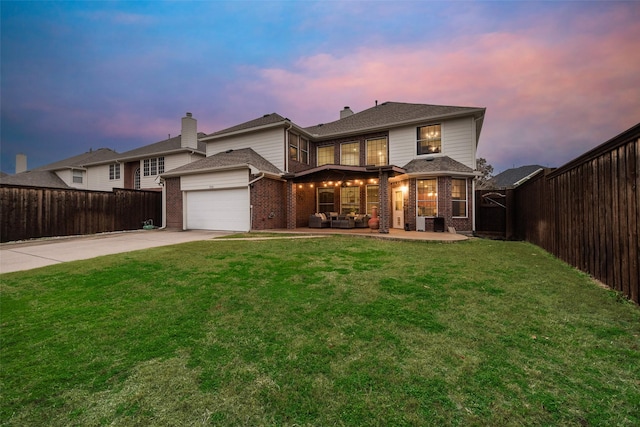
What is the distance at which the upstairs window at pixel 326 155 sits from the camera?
16391mm

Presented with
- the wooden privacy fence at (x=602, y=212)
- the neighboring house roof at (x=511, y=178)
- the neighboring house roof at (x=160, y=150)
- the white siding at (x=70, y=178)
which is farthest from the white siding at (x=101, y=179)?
the neighboring house roof at (x=511, y=178)

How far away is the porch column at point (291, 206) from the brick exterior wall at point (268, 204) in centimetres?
84

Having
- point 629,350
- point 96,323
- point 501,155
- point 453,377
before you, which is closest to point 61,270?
point 96,323

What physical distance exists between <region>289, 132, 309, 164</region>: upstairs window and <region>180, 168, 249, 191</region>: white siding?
3.35 m

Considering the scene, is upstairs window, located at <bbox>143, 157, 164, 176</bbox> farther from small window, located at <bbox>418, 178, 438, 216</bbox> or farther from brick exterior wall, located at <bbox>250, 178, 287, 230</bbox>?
small window, located at <bbox>418, 178, 438, 216</bbox>

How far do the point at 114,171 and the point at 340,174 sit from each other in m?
21.5

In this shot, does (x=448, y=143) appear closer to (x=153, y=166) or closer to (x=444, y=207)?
(x=444, y=207)

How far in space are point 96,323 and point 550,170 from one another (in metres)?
11.1

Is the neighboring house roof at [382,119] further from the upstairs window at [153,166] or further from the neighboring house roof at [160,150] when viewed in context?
the upstairs window at [153,166]

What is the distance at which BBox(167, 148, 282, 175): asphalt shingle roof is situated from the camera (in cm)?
1291

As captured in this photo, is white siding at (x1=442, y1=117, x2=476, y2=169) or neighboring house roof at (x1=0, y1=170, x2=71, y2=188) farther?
neighboring house roof at (x1=0, y1=170, x2=71, y2=188)

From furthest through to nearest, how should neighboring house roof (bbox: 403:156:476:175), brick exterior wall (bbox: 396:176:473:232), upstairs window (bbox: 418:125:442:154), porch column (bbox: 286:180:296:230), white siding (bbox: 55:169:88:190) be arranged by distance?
white siding (bbox: 55:169:88:190), upstairs window (bbox: 418:125:442:154), porch column (bbox: 286:180:296:230), brick exterior wall (bbox: 396:176:473:232), neighboring house roof (bbox: 403:156:476:175)

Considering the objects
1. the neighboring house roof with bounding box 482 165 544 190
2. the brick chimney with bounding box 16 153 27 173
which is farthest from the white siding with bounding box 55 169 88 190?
the neighboring house roof with bounding box 482 165 544 190

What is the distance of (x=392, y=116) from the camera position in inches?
585
